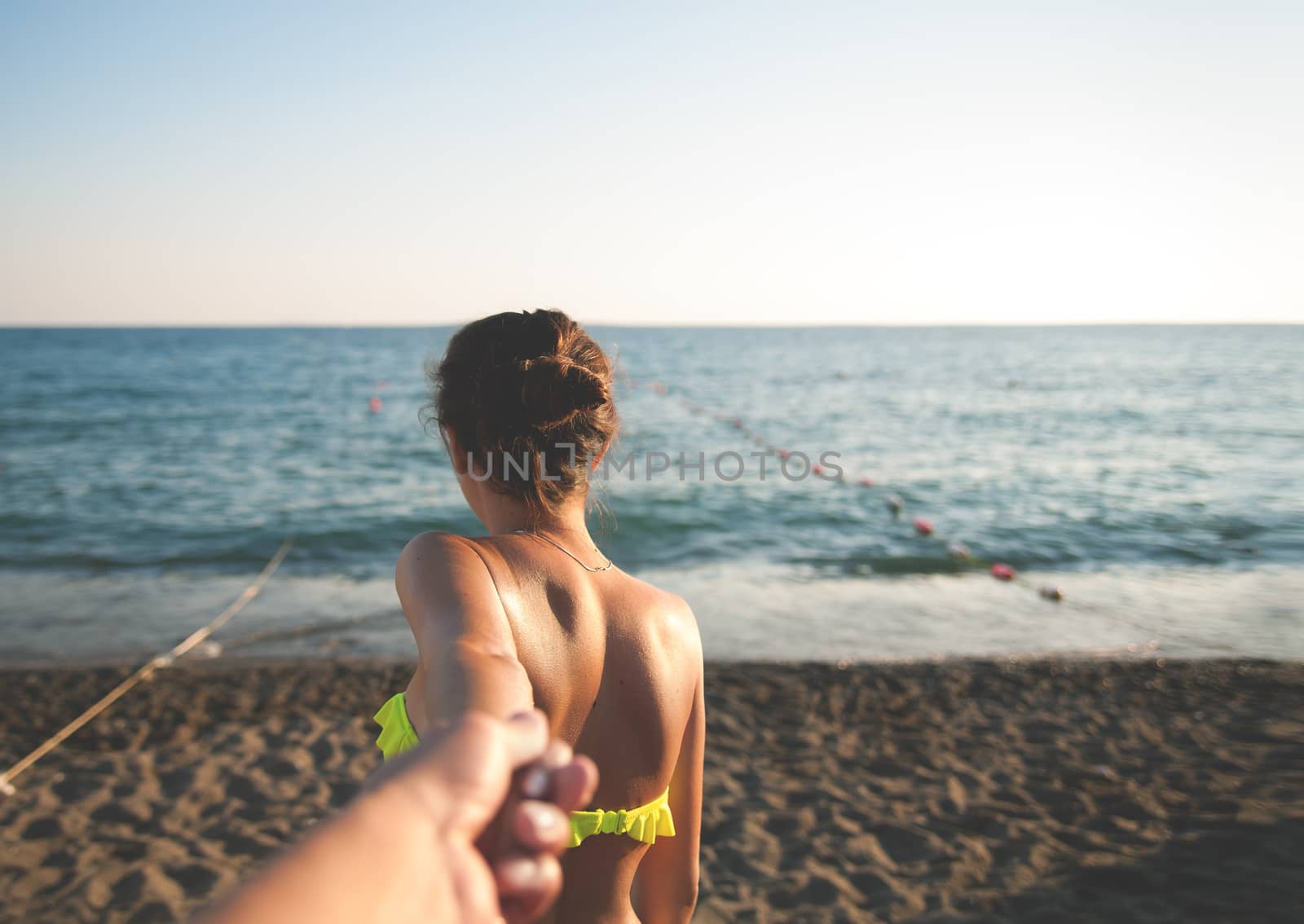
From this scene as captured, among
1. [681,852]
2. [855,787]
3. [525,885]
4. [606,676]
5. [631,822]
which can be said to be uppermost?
[525,885]

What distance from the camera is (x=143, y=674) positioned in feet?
20.4

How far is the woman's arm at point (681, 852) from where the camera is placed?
1849 mm

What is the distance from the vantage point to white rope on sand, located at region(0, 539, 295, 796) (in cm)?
483

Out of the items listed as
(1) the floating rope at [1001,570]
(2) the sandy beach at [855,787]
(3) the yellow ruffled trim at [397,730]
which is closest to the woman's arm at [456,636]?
(3) the yellow ruffled trim at [397,730]

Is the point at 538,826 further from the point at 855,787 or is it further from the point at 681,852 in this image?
the point at 855,787

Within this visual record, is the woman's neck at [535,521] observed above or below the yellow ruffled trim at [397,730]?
above

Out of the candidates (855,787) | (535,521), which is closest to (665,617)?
(535,521)

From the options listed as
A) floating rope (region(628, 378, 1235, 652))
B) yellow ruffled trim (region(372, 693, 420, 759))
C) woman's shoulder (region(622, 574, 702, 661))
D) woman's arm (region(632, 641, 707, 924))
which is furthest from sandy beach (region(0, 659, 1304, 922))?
yellow ruffled trim (region(372, 693, 420, 759))

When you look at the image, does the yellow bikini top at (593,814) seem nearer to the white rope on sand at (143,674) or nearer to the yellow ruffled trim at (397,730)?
the yellow ruffled trim at (397,730)

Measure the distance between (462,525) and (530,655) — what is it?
10904 millimetres

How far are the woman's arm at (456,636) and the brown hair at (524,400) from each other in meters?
0.28

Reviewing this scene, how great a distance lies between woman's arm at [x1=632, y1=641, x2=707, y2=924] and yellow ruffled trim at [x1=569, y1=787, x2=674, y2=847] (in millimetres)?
46

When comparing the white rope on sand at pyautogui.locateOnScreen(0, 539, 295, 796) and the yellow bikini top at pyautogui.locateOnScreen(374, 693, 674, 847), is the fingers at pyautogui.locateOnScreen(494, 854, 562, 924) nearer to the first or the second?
the yellow bikini top at pyautogui.locateOnScreen(374, 693, 674, 847)

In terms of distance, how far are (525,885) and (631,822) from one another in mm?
1147
